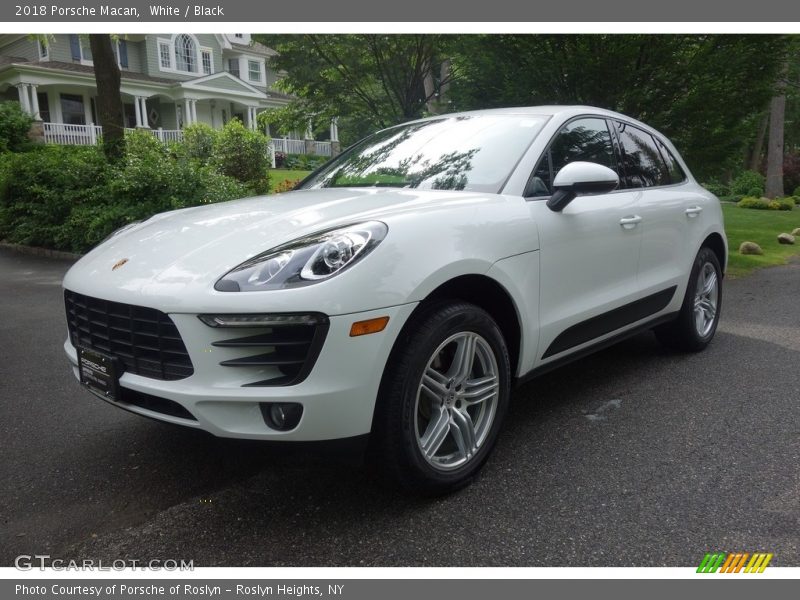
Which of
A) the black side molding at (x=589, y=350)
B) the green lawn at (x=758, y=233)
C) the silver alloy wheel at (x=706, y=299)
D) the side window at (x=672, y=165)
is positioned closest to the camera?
the black side molding at (x=589, y=350)

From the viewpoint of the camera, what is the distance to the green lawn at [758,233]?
9569 mm

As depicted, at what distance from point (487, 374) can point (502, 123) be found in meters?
1.49

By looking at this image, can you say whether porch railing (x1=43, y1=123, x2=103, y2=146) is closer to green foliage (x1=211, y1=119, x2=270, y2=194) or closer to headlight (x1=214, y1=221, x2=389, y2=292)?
green foliage (x1=211, y1=119, x2=270, y2=194)

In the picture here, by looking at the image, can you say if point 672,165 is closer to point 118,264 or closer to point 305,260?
point 305,260

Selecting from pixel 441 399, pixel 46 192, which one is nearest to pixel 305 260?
pixel 441 399

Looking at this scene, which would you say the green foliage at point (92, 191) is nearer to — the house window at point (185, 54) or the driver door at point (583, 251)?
the driver door at point (583, 251)

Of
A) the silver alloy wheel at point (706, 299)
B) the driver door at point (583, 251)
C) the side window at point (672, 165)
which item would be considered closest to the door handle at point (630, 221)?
the driver door at point (583, 251)

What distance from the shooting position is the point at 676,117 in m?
8.73

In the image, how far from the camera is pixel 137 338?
8.33ft

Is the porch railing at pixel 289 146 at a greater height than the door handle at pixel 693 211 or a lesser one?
greater

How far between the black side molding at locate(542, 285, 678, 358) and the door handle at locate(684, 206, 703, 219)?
52 centimetres

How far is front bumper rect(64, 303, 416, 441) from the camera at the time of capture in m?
2.33

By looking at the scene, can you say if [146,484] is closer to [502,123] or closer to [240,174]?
[502,123]

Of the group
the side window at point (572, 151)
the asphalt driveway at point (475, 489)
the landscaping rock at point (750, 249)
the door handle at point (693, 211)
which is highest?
the side window at point (572, 151)
